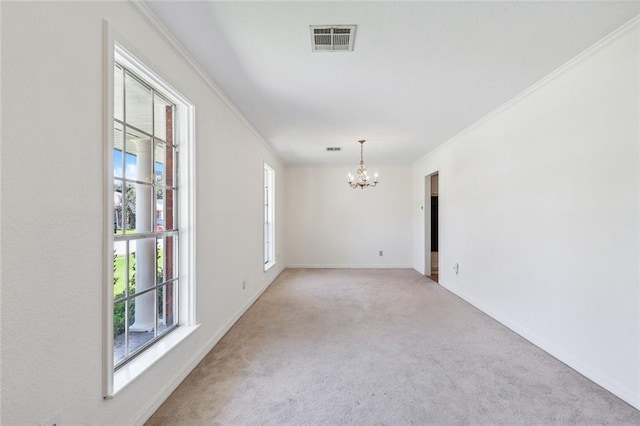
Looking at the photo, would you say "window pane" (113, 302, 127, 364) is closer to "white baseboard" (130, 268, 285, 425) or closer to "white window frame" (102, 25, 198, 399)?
"white window frame" (102, 25, 198, 399)

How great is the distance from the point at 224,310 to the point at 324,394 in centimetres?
153

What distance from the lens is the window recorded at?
5.78 feet

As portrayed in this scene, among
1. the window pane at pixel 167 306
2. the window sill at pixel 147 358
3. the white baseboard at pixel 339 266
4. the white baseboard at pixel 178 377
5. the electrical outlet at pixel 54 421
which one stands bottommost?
the white baseboard at pixel 339 266

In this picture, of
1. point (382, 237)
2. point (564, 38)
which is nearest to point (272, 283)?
point (382, 237)

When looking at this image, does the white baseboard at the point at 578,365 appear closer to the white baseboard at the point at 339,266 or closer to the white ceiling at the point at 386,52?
the white ceiling at the point at 386,52

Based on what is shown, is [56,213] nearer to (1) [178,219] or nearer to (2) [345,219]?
(1) [178,219]

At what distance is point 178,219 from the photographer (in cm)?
242

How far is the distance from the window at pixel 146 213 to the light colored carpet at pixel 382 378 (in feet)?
1.83

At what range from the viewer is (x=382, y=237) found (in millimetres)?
7172

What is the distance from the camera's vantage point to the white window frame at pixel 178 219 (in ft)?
4.88

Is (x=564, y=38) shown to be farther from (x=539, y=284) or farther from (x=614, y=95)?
(x=539, y=284)

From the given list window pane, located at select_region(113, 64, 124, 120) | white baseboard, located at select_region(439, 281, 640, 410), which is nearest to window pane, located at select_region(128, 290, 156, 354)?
window pane, located at select_region(113, 64, 124, 120)

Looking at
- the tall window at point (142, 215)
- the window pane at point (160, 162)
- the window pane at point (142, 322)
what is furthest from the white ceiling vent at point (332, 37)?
the window pane at point (142, 322)

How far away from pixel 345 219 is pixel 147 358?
565 centimetres
